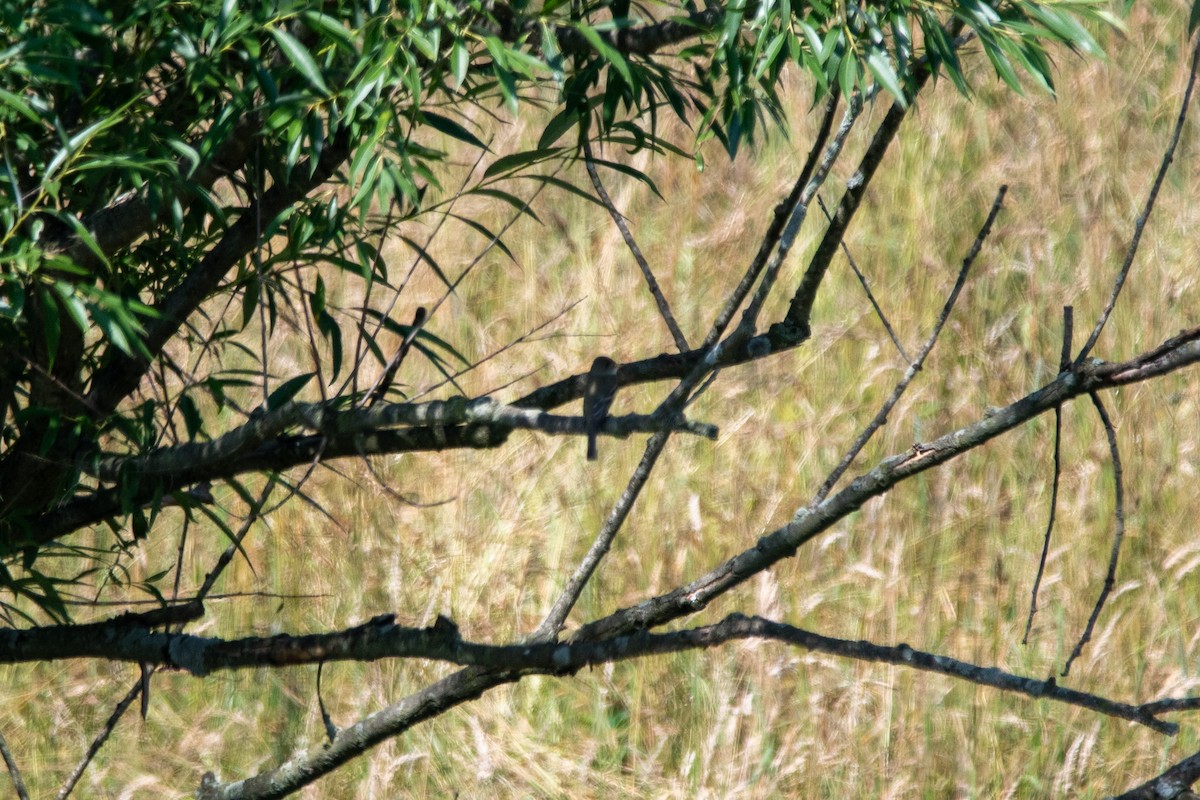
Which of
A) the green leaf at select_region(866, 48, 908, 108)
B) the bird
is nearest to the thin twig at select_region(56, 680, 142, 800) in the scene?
the bird


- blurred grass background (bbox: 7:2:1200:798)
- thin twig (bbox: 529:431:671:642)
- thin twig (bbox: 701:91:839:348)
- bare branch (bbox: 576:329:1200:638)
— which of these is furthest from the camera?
blurred grass background (bbox: 7:2:1200:798)

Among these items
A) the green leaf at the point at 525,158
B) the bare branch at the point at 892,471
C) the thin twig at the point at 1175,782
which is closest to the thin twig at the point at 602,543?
the bare branch at the point at 892,471

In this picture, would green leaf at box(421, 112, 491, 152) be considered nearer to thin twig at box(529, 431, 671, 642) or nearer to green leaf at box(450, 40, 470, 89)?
green leaf at box(450, 40, 470, 89)

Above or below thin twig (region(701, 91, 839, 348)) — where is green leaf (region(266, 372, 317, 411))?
below

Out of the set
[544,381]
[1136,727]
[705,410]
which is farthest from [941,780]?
[544,381]

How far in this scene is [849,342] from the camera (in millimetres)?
3807

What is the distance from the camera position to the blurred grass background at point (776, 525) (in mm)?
2986

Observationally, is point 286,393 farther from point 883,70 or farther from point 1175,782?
point 1175,782

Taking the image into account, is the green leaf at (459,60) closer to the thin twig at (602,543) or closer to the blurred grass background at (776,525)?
the thin twig at (602,543)

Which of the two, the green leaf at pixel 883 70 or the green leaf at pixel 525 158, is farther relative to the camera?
the green leaf at pixel 525 158

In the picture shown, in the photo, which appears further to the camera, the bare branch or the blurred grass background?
the blurred grass background

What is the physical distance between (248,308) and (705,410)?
2417 mm

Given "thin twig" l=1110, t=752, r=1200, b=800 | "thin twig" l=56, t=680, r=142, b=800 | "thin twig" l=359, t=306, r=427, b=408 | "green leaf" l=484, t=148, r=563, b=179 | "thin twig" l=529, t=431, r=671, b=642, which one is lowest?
"thin twig" l=1110, t=752, r=1200, b=800

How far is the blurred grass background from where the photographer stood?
2.99 meters
